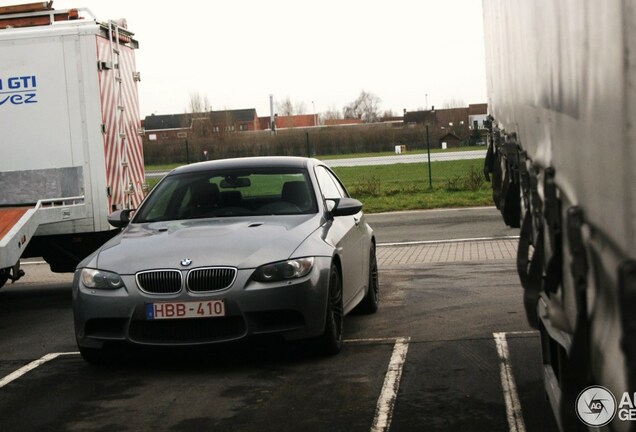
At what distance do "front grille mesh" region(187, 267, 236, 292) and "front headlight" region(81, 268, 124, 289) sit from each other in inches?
21.2

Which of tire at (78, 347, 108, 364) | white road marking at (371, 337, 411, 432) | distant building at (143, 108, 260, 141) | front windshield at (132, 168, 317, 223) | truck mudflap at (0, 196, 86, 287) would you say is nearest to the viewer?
white road marking at (371, 337, 411, 432)

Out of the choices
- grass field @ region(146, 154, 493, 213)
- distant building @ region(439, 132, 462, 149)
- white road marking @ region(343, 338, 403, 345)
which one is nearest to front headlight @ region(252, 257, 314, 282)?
white road marking @ region(343, 338, 403, 345)

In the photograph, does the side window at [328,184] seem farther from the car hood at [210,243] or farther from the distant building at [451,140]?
the distant building at [451,140]

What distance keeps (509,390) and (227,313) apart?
77.9 inches

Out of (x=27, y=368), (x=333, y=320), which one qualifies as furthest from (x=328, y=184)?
(x=27, y=368)

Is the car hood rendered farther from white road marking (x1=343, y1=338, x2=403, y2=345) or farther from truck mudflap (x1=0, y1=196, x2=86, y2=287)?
truck mudflap (x1=0, y1=196, x2=86, y2=287)

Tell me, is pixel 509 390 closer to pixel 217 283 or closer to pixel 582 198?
pixel 217 283

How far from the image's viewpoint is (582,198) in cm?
255

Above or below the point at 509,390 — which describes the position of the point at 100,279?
above

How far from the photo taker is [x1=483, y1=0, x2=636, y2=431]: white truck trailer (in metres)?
1.93

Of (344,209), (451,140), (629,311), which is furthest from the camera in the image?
(451,140)

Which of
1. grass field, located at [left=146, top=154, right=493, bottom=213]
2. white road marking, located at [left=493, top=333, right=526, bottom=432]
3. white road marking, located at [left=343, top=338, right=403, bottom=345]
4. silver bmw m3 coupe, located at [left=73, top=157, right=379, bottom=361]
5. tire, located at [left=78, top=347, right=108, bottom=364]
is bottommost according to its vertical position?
grass field, located at [left=146, top=154, right=493, bottom=213]

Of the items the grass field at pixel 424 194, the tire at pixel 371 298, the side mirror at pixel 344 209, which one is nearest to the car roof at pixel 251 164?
the side mirror at pixel 344 209

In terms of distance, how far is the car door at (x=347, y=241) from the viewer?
8250 mm
